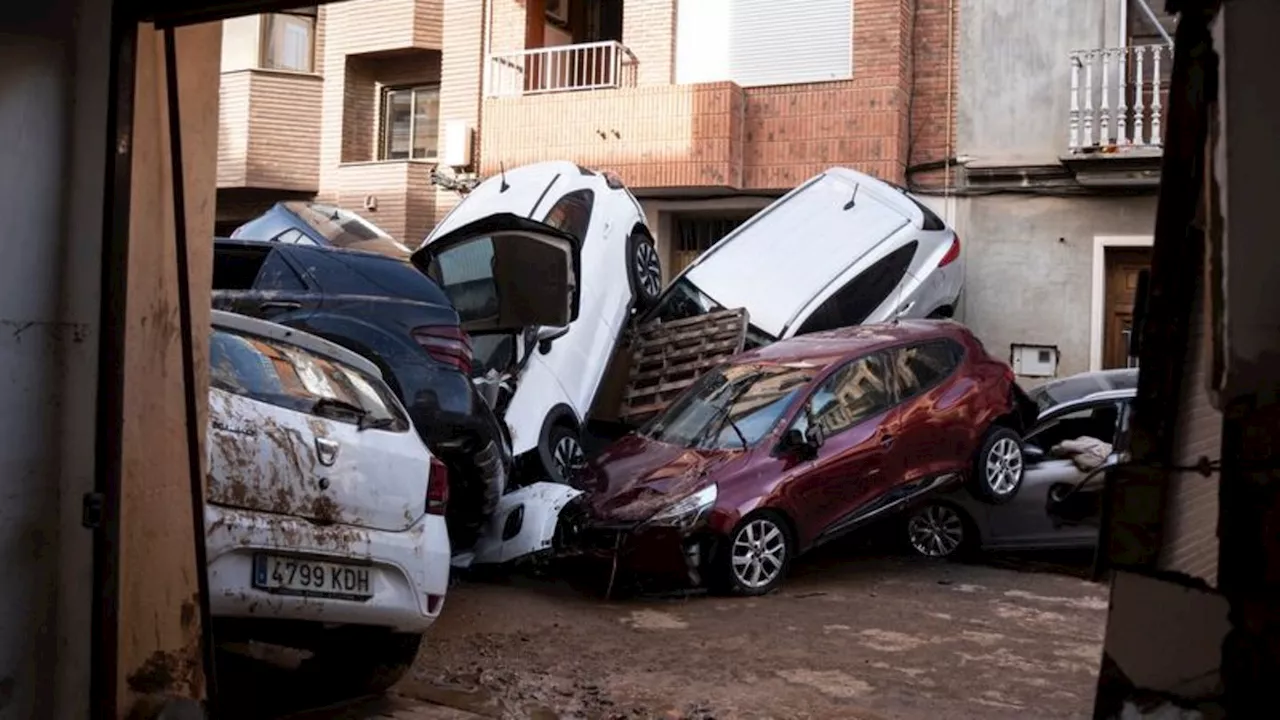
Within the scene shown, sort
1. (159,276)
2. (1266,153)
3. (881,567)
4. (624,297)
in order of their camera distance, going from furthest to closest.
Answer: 1. (624,297)
2. (881,567)
3. (159,276)
4. (1266,153)

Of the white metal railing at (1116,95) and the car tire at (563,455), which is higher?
the white metal railing at (1116,95)

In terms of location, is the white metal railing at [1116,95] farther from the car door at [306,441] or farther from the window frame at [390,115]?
the car door at [306,441]

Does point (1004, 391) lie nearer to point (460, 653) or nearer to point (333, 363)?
point (460, 653)

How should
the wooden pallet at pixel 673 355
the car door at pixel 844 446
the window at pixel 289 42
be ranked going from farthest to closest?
the window at pixel 289 42, the wooden pallet at pixel 673 355, the car door at pixel 844 446

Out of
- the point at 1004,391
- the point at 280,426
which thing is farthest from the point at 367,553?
the point at 1004,391

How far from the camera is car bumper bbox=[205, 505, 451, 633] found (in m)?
4.68

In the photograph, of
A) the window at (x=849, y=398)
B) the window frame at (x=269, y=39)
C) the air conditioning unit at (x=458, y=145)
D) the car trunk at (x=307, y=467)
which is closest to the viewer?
the car trunk at (x=307, y=467)

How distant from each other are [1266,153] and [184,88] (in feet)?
11.6

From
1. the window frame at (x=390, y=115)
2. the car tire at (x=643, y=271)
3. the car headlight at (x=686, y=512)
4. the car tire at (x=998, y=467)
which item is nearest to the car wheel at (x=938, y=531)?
the car tire at (x=998, y=467)

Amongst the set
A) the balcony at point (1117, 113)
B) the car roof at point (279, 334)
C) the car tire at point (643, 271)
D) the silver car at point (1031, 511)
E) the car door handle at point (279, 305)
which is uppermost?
the balcony at point (1117, 113)

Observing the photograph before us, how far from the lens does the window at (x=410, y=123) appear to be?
21.3 meters

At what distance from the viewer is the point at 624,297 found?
12.5m

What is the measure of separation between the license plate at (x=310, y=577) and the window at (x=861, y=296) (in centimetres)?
812

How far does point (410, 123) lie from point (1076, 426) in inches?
526
